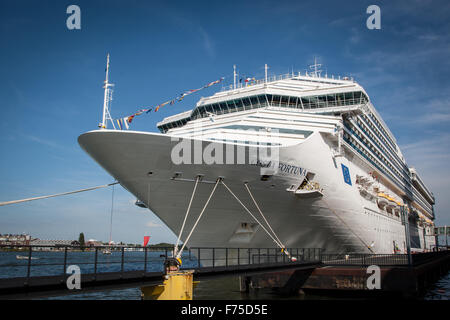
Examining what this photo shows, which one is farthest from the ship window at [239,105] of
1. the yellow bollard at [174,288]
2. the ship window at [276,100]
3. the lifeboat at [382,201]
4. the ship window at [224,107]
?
the yellow bollard at [174,288]

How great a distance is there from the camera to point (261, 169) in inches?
631

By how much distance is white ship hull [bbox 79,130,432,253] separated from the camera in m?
14.3

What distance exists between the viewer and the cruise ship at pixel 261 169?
1462 centimetres

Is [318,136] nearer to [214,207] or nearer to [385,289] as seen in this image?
[214,207]

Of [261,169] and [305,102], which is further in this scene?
[305,102]

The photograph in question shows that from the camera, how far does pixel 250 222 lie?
57.1ft

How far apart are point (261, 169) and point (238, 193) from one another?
1.45m

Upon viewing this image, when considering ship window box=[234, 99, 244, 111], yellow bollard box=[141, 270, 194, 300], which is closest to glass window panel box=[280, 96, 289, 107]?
ship window box=[234, 99, 244, 111]

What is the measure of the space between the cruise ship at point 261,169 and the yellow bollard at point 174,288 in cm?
178

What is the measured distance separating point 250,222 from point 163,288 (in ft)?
24.3

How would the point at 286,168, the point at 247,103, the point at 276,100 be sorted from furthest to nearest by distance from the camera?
1. the point at 247,103
2. the point at 276,100
3. the point at 286,168

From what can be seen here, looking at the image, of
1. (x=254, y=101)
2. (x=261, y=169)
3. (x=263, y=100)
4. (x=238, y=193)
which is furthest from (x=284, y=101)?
(x=238, y=193)
